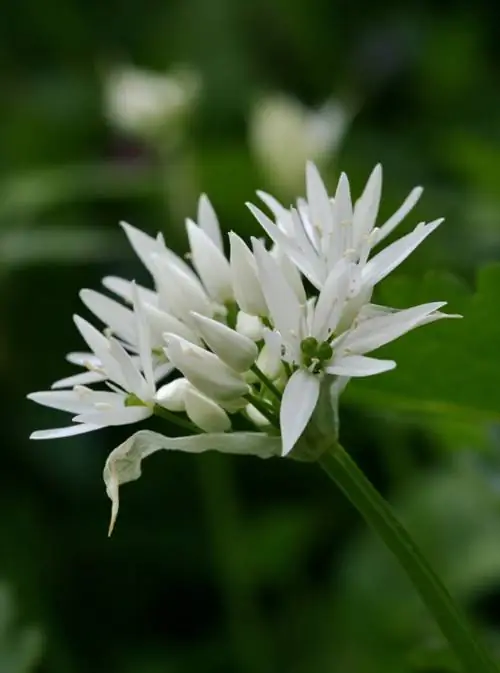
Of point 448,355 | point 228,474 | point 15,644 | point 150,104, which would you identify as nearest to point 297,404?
point 448,355

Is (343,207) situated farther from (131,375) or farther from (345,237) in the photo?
(131,375)

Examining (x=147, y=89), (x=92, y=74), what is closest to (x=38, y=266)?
(x=147, y=89)

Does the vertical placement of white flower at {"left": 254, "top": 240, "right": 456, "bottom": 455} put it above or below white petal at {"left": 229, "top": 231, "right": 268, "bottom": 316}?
below

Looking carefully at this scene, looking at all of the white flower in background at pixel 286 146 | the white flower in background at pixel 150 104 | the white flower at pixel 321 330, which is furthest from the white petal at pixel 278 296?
the white flower in background at pixel 150 104

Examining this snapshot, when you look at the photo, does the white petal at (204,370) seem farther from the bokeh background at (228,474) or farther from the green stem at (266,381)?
the bokeh background at (228,474)

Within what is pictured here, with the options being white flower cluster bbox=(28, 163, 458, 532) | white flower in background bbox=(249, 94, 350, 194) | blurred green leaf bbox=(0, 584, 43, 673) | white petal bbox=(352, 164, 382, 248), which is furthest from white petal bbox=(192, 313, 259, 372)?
white flower in background bbox=(249, 94, 350, 194)

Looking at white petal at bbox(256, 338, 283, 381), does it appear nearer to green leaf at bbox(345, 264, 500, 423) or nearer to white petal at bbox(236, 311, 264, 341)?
white petal at bbox(236, 311, 264, 341)
